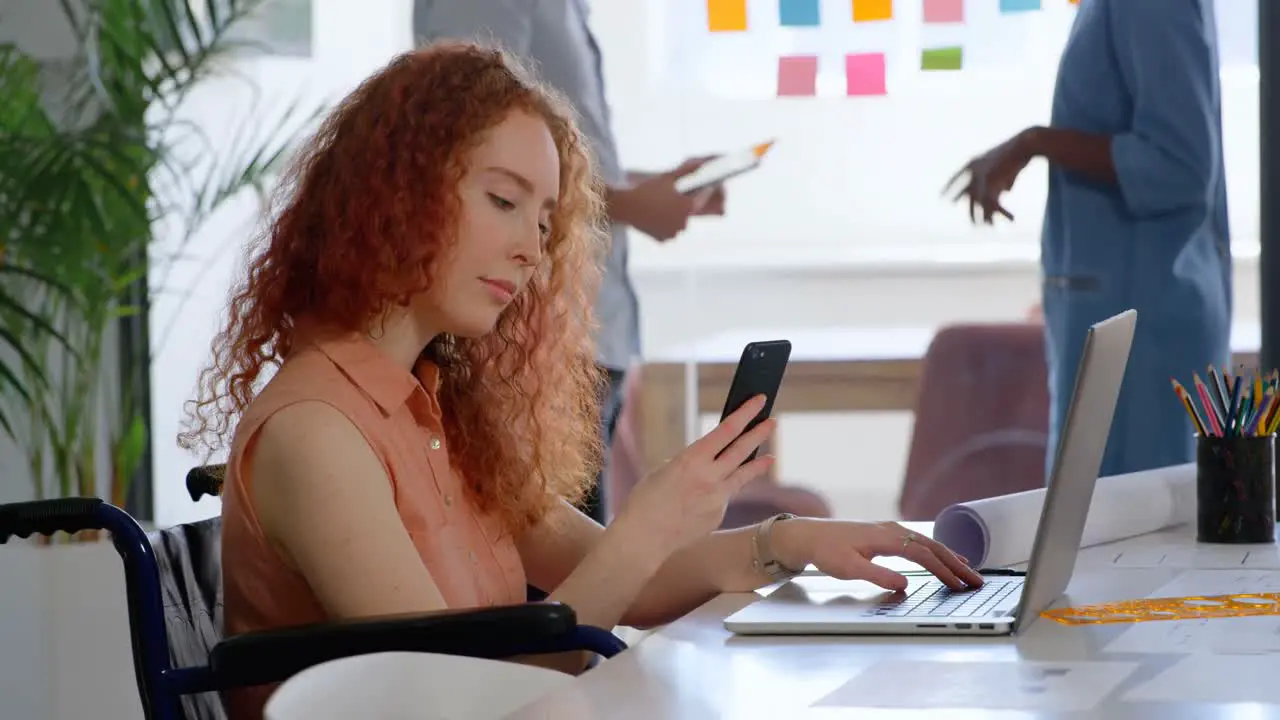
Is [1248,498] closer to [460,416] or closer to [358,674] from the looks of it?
[460,416]

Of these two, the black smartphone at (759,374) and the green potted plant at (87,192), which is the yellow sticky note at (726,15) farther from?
the black smartphone at (759,374)

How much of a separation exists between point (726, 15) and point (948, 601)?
7.56ft

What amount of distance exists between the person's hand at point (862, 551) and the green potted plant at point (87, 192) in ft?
6.16

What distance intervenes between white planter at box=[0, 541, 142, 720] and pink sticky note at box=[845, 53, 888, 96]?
1762mm

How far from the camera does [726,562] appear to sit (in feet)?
5.34

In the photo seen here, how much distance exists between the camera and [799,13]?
350 cm

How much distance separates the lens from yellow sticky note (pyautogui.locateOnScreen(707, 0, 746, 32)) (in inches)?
139

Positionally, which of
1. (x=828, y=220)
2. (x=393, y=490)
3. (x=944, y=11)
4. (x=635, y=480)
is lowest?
(x=635, y=480)

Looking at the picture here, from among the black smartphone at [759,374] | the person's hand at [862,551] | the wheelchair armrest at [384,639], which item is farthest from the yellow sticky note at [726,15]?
the wheelchair armrest at [384,639]

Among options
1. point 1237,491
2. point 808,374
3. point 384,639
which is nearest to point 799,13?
point 808,374

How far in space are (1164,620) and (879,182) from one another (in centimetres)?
225

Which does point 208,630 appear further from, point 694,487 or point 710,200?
point 710,200

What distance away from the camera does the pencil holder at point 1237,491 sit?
1.83 metres

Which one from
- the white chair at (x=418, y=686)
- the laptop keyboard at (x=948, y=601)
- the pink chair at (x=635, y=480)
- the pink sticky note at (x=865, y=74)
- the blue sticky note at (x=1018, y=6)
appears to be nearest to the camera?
the white chair at (x=418, y=686)
